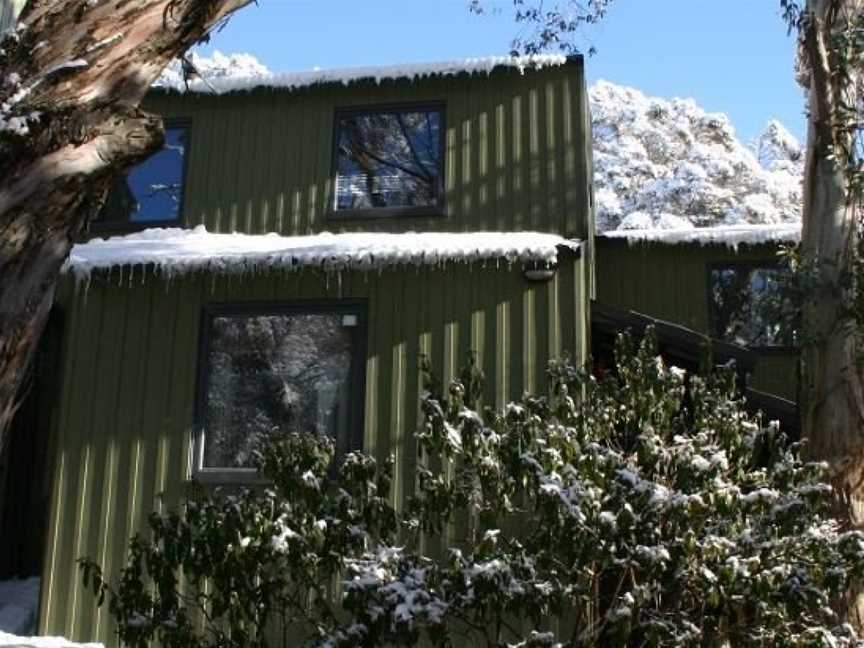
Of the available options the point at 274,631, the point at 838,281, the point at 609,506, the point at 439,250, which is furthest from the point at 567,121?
the point at 274,631

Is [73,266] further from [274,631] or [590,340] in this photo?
[590,340]

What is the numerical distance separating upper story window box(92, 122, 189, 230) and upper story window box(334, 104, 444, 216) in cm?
172

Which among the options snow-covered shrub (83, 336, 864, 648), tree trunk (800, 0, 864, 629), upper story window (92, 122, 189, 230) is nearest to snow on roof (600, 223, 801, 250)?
tree trunk (800, 0, 864, 629)

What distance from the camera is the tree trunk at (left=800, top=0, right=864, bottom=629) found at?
7.73 meters

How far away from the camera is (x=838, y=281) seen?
8125 millimetres

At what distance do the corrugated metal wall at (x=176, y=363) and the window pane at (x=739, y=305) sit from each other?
13.6 ft

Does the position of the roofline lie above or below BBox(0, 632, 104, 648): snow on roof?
above

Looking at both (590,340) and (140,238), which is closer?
(590,340)

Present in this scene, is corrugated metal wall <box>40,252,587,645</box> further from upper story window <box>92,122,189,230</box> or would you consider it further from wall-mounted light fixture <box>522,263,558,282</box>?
upper story window <box>92,122,189,230</box>

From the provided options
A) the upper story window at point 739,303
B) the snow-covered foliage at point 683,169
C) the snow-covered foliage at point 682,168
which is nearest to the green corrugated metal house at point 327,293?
the upper story window at point 739,303

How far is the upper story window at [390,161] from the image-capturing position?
386 inches

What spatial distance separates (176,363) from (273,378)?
0.90 m

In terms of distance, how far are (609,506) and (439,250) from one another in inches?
125

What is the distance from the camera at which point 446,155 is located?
9.82 meters
